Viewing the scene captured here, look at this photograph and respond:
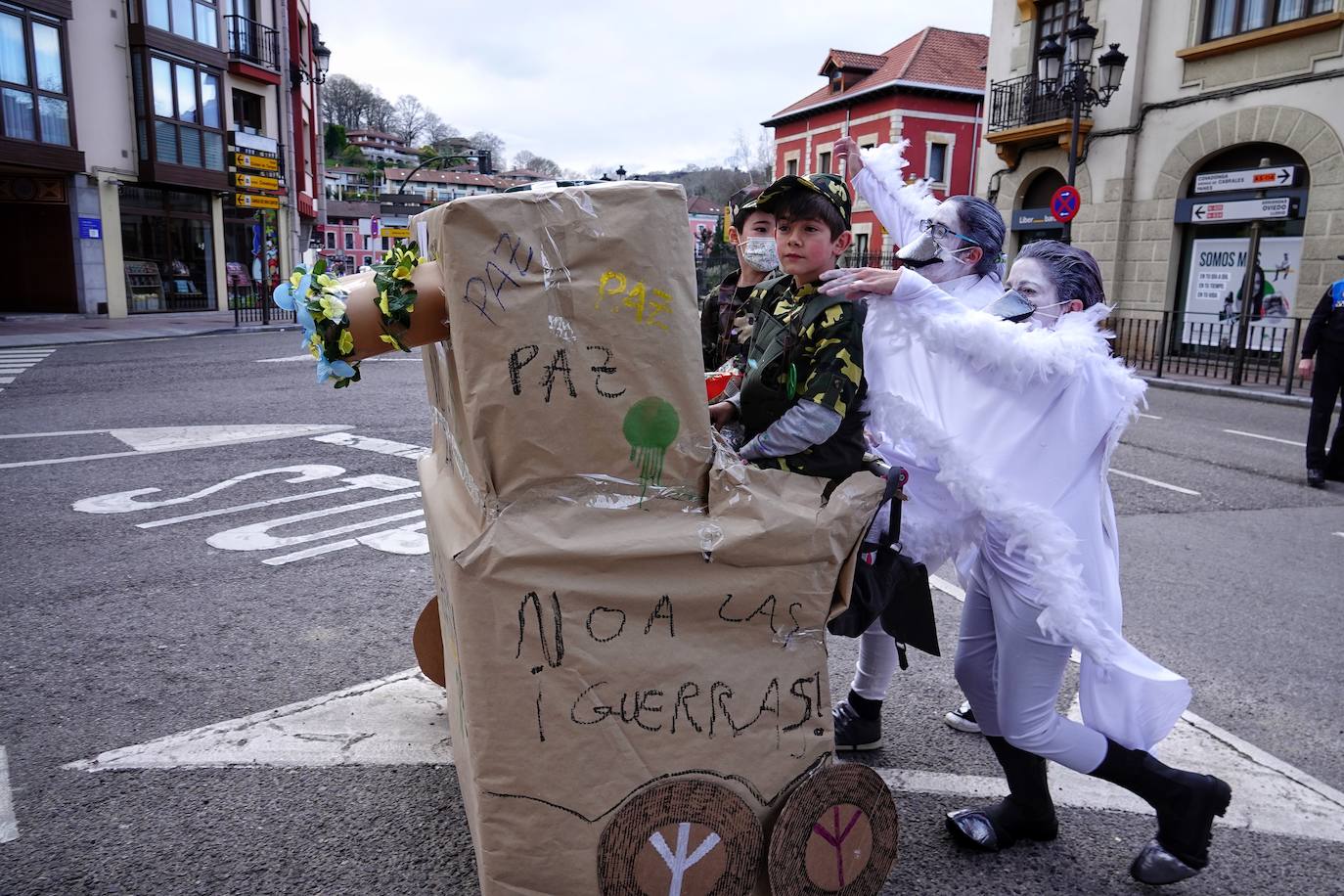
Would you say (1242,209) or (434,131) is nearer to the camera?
(1242,209)

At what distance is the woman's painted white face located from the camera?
8.09ft

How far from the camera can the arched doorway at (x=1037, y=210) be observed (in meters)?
20.8

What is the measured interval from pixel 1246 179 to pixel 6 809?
1942cm

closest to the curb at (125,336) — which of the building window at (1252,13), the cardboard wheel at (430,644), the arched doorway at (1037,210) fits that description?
the cardboard wheel at (430,644)

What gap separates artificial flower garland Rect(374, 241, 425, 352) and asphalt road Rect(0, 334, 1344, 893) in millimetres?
1411

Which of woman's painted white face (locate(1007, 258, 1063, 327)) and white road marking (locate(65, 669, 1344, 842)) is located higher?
woman's painted white face (locate(1007, 258, 1063, 327))

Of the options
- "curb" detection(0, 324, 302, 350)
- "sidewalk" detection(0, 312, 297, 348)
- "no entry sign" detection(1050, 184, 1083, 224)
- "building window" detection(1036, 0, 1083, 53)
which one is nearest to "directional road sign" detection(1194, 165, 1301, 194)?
"no entry sign" detection(1050, 184, 1083, 224)

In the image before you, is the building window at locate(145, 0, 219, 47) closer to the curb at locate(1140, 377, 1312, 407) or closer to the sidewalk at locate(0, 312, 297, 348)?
the sidewalk at locate(0, 312, 297, 348)

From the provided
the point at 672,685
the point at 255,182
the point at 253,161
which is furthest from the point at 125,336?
the point at 672,685

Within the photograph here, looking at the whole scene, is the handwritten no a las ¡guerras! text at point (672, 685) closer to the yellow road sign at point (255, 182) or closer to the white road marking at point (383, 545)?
the white road marking at point (383, 545)

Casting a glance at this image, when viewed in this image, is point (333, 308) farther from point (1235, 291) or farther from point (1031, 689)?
point (1235, 291)

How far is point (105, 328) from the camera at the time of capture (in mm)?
19688

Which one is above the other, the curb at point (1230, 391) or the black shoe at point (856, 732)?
the curb at point (1230, 391)

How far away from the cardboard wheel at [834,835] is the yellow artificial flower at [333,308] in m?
1.50
